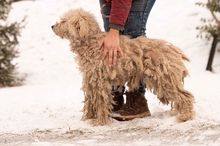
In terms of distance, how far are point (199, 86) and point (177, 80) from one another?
261 cm

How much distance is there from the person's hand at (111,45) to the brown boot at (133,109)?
0.74 metres

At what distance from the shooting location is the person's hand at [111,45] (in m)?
4.04

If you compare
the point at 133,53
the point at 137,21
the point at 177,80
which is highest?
the point at 137,21

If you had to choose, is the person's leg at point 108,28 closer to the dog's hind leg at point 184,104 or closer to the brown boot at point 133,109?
the brown boot at point 133,109

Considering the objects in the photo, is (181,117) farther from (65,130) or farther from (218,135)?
(65,130)

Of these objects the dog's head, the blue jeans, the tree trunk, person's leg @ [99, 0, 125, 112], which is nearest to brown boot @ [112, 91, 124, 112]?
person's leg @ [99, 0, 125, 112]

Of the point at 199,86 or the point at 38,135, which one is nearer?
the point at 38,135

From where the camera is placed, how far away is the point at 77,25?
4.23 m

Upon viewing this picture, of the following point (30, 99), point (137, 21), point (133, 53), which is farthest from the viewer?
point (30, 99)

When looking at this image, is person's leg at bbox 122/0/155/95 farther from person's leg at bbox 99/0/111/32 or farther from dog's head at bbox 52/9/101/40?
dog's head at bbox 52/9/101/40

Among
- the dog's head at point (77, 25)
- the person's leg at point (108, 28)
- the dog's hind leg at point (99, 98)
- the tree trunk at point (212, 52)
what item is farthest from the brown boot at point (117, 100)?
the tree trunk at point (212, 52)

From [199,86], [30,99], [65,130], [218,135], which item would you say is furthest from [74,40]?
[199,86]

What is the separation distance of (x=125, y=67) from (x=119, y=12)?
1.84 ft

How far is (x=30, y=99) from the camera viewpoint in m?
6.25
